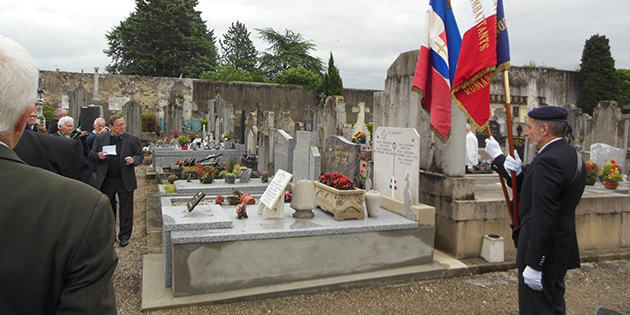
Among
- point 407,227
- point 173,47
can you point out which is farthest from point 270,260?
point 173,47

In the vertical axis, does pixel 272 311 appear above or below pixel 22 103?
below

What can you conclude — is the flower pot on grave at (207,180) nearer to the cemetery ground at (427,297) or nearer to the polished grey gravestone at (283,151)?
the polished grey gravestone at (283,151)

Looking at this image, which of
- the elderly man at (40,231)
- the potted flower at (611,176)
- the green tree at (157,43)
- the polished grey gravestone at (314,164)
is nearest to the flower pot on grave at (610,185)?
the potted flower at (611,176)

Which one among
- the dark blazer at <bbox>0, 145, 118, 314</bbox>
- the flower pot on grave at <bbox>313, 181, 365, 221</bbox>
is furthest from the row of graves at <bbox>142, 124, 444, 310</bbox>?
the dark blazer at <bbox>0, 145, 118, 314</bbox>

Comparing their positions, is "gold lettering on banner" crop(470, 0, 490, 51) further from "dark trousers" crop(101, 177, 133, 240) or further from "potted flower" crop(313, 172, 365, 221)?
"dark trousers" crop(101, 177, 133, 240)

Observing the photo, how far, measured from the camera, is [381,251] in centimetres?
494

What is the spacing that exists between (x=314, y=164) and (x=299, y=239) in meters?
2.66

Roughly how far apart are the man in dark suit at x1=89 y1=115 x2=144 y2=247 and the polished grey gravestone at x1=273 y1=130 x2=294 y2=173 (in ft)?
10.1

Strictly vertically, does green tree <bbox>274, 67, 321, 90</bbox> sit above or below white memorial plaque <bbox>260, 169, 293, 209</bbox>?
above

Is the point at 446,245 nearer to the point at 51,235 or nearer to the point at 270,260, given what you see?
the point at 270,260

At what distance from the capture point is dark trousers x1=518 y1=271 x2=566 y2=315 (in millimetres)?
2875

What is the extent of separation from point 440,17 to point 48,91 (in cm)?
2654

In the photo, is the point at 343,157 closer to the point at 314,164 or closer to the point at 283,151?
the point at 314,164

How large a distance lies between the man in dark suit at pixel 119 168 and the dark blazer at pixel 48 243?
494cm
